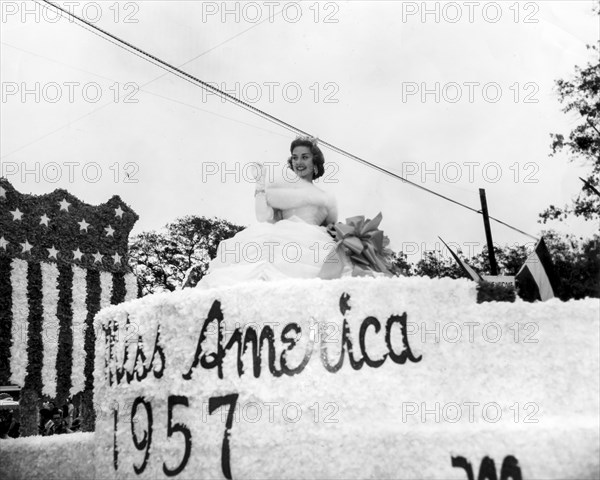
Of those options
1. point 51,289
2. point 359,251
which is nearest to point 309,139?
point 359,251

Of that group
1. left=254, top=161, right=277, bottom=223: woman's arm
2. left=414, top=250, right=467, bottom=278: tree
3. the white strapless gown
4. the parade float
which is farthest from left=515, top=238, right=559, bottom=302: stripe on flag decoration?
left=414, top=250, right=467, bottom=278: tree

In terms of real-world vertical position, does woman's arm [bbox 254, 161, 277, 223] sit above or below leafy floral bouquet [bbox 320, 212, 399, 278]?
above

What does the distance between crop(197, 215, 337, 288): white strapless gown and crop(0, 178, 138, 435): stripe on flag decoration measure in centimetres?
645

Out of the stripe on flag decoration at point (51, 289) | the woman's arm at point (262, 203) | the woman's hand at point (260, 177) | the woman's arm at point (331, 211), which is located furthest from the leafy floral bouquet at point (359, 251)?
the stripe on flag decoration at point (51, 289)

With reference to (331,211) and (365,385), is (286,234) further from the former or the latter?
(365,385)

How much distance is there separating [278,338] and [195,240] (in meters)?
24.1

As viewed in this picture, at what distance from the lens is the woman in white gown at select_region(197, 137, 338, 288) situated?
20.3 feet

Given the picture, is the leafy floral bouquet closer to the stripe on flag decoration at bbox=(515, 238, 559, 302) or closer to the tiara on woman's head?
the tiara on woman's head

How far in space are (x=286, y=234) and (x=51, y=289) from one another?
7090 millimetres

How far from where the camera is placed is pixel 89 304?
42.5 feet

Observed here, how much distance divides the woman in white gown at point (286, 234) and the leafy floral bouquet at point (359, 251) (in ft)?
0.25

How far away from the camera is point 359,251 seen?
20.9 ft

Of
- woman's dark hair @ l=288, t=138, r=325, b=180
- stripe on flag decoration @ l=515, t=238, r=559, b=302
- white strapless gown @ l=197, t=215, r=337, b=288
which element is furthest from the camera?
stripe on flag decoration @ l=515, t=238, r=559, b=302

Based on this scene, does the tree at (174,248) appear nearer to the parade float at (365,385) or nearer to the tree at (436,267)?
the tree at (436,267)
